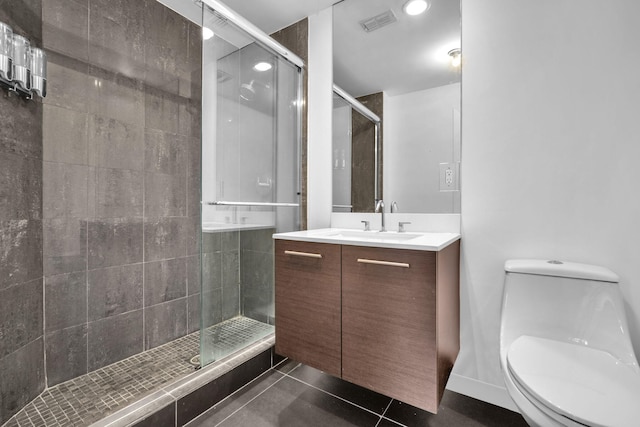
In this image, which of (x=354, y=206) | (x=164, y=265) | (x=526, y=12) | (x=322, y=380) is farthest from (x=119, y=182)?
(x=526, y=12)

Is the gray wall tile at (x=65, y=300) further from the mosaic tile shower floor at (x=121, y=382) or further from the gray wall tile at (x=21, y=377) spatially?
the mosaic tile shower floor at (x=121, y=382)

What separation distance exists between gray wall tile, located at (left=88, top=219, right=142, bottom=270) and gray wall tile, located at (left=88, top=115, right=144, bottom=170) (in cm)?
37

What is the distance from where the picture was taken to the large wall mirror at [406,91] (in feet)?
5.44

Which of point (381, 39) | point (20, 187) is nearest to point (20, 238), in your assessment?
point (20, 187)

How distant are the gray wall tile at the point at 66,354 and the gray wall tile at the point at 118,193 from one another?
68cm

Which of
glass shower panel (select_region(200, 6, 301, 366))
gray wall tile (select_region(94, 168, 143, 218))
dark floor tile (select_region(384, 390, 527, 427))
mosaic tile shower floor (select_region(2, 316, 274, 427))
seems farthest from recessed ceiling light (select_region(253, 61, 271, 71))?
dark floor tile (select_region(384, 390, 527, 427))

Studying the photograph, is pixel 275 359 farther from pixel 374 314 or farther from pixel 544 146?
pixel 544 146

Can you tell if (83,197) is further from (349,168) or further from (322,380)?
(322,380)

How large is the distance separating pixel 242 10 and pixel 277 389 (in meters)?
2.50

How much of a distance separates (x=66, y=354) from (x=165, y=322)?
0.58m

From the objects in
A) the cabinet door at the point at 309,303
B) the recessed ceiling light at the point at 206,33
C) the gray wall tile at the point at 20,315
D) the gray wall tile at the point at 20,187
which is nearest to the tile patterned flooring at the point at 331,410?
the cabinet door at the point at 309,303

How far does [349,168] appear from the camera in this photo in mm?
2047

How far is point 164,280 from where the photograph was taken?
217cm

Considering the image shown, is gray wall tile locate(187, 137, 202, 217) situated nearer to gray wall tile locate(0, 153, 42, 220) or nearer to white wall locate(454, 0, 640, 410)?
→ gray wall tile locate(0, 153, 42, 220)
